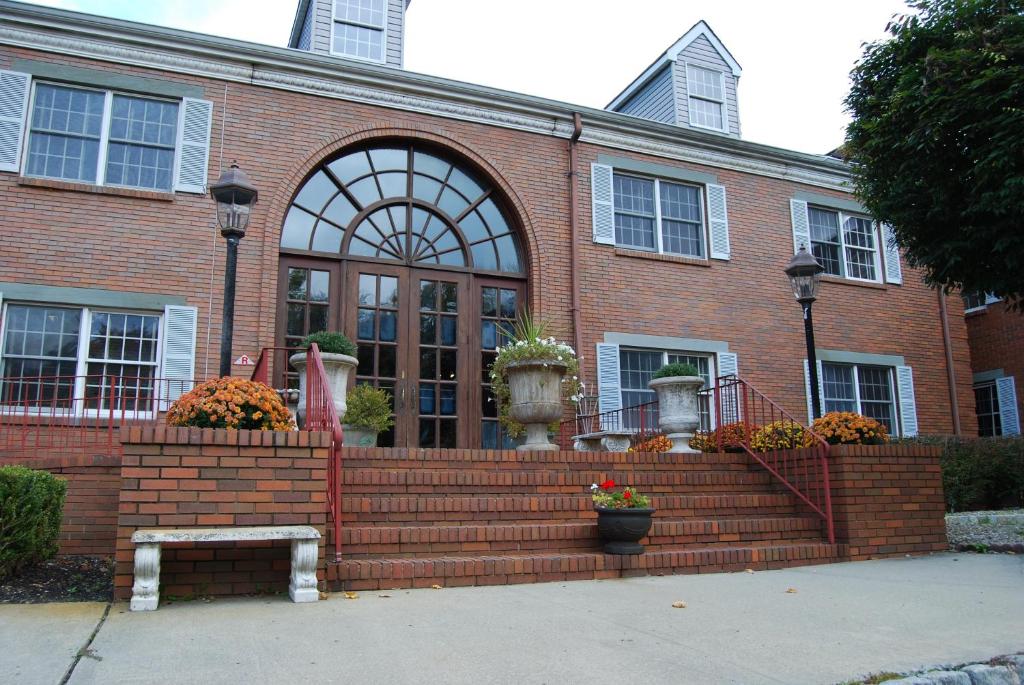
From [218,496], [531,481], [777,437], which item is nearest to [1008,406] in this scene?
[777,437]

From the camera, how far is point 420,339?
11.4 meters

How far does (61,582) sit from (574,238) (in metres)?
8.64

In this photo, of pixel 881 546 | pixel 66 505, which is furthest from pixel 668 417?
pixel 66 505

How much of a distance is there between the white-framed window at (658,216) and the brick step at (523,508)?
6.23 m

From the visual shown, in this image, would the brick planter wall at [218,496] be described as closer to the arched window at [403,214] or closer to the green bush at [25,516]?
the green bush at [25,516]

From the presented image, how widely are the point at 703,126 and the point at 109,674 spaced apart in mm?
13509

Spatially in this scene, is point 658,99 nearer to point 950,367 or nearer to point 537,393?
point 950,367

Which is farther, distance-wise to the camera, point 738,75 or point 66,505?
point 738,75

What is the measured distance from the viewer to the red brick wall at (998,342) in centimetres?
1586

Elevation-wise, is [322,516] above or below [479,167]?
below

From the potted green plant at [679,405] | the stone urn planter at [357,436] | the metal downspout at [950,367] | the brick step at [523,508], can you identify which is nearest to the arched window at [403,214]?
the stone urn planter at [357,436]

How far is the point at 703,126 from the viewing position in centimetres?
1460

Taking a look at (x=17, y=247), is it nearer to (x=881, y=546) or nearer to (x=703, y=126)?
(x=881, y=546)

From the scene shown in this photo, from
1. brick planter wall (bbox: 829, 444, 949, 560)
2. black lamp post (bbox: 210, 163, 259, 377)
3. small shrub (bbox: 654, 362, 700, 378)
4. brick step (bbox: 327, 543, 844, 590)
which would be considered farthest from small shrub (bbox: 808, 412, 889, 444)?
black lamp post (bbox: 210, 163, 259, 377)
